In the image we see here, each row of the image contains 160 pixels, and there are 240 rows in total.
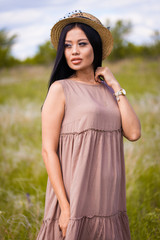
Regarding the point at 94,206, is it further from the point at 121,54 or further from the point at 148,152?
the point at 121,54

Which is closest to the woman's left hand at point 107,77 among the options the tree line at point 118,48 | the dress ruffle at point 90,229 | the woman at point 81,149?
the woman at point 81,149

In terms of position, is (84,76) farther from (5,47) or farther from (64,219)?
(5,47)

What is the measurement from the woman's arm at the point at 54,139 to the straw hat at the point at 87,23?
Result: 0.49 m

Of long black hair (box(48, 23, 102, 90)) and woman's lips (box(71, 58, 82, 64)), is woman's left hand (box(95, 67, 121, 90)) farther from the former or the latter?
woman's lips (box(71, 58, 82, 64))

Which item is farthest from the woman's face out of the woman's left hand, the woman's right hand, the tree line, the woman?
the tree line

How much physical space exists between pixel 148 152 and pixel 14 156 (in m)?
2.42

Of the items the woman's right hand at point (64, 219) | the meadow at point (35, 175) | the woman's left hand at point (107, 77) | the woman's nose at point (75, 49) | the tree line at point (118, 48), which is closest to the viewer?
the woman's right hand at point (64, 219)

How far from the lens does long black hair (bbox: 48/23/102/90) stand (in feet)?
5.61

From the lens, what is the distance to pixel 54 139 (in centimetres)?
158

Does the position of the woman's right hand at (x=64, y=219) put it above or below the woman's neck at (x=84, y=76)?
below

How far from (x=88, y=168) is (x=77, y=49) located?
0.79 meters

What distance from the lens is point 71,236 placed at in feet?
4.75

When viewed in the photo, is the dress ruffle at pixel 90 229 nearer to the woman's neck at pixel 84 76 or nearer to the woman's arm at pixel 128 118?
the woman's arm at pixel 128 118

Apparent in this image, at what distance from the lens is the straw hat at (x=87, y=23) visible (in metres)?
1.68
